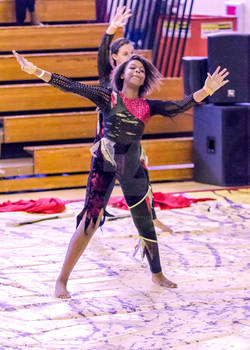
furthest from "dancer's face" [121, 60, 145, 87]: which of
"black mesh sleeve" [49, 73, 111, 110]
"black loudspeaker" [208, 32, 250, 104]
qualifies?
"black loudspeaker" [208, 32, 250, 104]

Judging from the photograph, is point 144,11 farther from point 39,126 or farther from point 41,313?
point 41,313

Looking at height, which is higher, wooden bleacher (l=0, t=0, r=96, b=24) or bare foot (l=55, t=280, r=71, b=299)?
wooden bleacher (l=0, t=0, r=96, b=24)

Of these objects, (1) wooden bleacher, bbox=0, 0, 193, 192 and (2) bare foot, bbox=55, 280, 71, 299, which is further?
(1) wooden bleacher, bbox=0, 0, 193, 192

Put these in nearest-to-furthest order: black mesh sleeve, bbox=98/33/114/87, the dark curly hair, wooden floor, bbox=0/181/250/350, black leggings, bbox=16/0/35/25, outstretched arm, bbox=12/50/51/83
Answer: wooden floor, bbox=0/181/250/350 → outstretched arm, bbox=12/50/51/83 → the dark curly hair → black mesh sleeve, bbox=98/33/114/87 → black leggings, bbox=16/0/35/25

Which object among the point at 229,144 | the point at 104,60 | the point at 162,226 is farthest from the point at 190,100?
the point at 229,144

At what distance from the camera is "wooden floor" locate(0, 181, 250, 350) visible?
2.96m

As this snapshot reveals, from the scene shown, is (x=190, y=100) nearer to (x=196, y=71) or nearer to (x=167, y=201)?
(x=167, y=201)

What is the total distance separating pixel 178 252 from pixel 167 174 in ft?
7.98

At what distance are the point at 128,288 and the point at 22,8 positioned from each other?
14.0ft

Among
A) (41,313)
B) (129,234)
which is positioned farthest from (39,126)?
(41,313)

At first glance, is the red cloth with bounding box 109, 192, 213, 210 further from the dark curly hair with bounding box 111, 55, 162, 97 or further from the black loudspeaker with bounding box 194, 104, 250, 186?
the dark curly hair with bounding box 111, 55, 162, 97

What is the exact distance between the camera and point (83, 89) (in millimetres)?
3426

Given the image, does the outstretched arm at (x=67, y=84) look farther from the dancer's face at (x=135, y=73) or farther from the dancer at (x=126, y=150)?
the dancer's face at (x=135, y=73)

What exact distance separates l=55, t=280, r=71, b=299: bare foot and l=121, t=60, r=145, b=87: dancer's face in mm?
997
